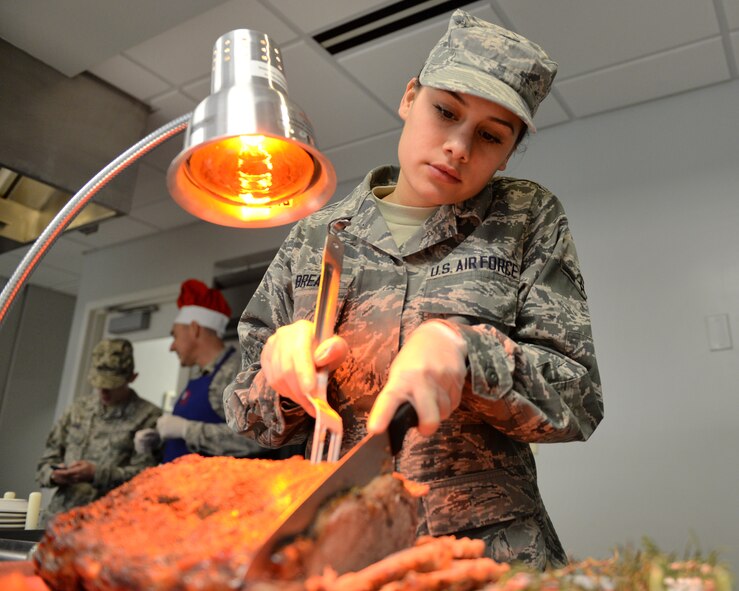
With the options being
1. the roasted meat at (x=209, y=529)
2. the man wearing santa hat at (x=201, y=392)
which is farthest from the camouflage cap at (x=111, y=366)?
the roasted meat at (x=209, y=529)

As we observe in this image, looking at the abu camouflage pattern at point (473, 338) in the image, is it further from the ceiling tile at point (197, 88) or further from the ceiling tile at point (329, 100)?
the ceiling tile at point (197, 88)

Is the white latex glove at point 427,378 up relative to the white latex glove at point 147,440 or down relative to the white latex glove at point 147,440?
down

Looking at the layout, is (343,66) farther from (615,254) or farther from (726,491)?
(726,491)

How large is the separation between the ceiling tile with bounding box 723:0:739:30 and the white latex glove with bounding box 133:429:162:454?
2.85 metres

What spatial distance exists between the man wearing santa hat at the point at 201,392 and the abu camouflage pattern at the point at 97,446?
21 centimetres

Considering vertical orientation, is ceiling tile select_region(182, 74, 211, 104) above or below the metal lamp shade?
above

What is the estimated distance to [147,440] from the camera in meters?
3.05

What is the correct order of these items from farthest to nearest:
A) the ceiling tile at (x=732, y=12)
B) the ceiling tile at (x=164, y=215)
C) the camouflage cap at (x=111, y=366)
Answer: the ceiling tile at (x=164, y=215), the camouflage cap at (x=111, y=366), the ceiling tile at (x=732, y=12)

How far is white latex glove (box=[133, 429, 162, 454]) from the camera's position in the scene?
3.05 meters

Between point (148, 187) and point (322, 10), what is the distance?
195 cm

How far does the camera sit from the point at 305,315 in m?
1.01

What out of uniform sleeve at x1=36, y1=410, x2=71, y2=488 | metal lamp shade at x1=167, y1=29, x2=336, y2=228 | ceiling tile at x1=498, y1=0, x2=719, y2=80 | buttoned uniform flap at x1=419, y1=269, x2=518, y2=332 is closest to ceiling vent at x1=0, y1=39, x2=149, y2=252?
uniform sleeve at x1=36, y1=410, x2=71, y2=488

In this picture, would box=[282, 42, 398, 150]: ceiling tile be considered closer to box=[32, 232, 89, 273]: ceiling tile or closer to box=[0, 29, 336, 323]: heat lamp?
box=[0, 29, 336, 323]: heat lamp

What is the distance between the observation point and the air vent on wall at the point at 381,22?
2.45m
